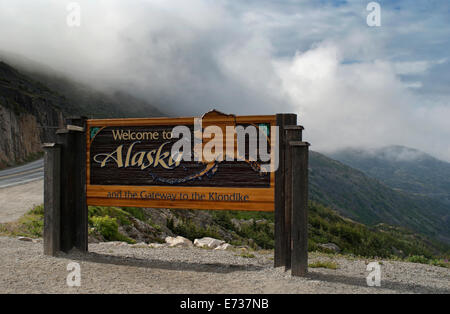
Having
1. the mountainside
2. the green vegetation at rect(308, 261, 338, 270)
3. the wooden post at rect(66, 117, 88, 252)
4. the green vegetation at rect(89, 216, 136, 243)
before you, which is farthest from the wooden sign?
the mountainside

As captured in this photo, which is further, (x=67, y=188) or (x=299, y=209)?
(x=67, y=188)

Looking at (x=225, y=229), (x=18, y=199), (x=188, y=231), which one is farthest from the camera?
(x=225, y=229)

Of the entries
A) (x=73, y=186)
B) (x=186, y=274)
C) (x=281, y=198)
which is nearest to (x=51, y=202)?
(x=73, y=186)

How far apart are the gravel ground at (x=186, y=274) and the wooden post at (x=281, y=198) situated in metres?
0.35

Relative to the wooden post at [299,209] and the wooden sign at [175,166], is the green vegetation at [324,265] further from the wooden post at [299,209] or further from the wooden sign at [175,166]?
the wooden sign at [175,166]

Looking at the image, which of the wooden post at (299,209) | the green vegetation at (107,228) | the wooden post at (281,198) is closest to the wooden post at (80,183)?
the green vegetation at (107,228)

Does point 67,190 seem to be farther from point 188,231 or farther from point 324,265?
point 188,231

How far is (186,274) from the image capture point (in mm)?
7223

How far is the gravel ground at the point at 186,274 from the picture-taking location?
6.22 m

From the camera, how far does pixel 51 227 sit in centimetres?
814

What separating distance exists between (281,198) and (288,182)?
0.39 metres

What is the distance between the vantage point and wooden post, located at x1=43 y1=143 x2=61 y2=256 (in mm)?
8094
